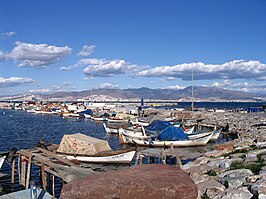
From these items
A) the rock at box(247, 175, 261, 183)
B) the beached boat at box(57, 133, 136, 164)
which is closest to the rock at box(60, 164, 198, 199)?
the rock at box(247, 175, 261, 183)

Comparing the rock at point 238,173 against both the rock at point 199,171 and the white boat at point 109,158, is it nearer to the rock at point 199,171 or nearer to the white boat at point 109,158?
the rock at point 199,171

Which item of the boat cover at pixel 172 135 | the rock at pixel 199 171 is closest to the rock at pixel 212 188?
the rock at pixel 199 171

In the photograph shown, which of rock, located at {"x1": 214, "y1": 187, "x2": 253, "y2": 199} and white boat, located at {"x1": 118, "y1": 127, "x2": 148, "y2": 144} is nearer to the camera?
rock, located at {"x1": 214, "y1": 187, "x2": 253, "y2": 199}

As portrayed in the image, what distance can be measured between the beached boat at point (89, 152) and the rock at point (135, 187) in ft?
59.4

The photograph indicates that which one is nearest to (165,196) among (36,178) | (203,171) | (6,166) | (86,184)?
(86,184)

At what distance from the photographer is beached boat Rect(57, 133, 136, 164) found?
979 inches

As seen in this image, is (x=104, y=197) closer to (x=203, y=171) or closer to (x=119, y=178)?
(x=119, y=178)

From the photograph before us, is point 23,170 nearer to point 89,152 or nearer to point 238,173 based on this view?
point 89,152

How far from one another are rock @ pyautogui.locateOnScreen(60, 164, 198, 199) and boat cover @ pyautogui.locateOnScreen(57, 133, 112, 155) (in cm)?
1856

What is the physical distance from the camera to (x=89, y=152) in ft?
82.8

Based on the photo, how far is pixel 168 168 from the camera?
7684mm

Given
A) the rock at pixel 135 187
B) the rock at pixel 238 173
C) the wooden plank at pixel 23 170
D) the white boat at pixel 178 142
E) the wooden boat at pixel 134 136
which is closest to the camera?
the rock at pixel 135 187

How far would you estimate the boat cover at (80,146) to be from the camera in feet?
83.1

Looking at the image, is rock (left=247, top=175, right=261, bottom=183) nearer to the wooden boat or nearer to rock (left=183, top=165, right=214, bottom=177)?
rock (left=183, top=165, right=214, bottom=177)
